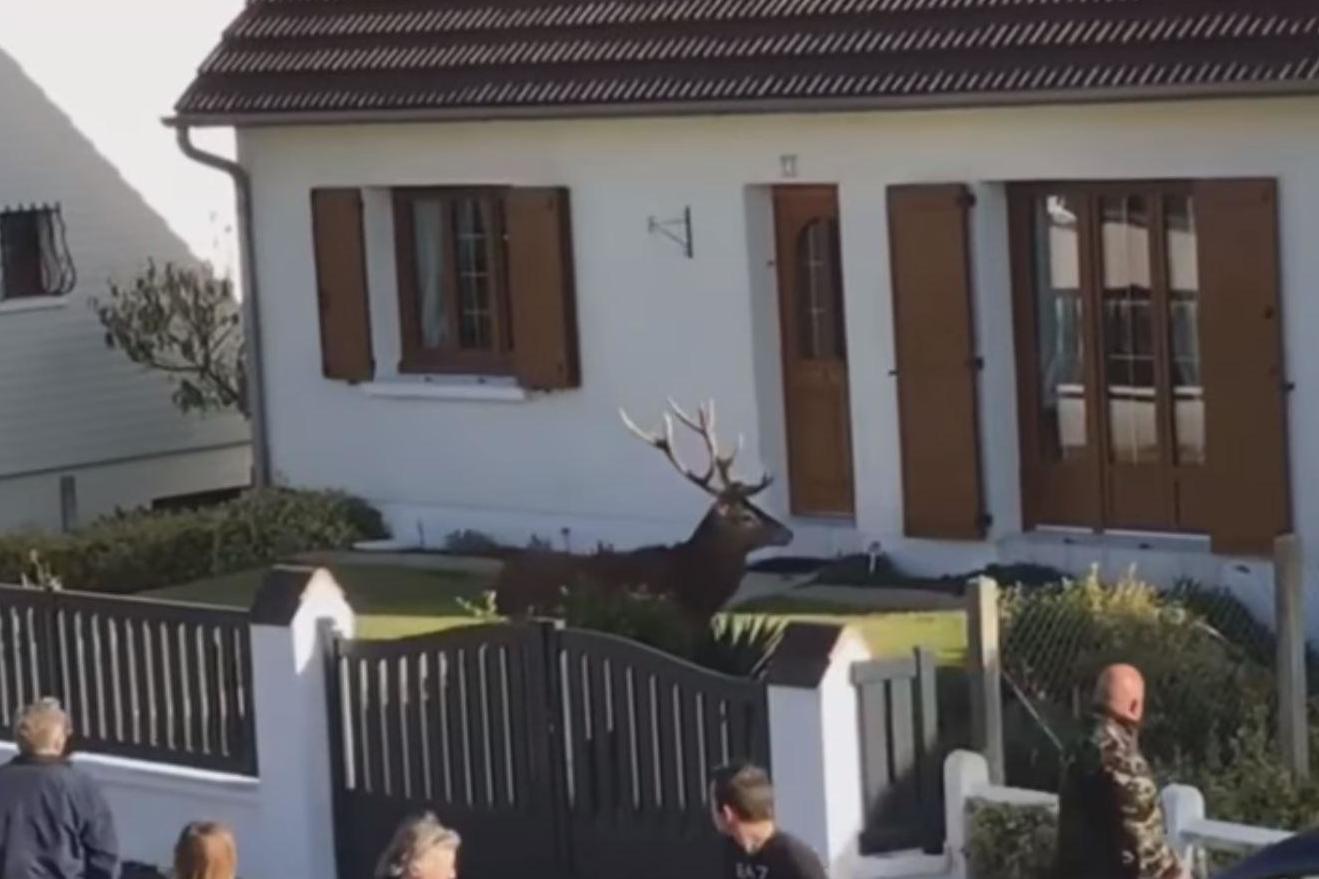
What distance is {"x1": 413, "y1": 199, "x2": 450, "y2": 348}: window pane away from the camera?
23.5 metres

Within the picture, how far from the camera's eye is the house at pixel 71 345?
26703 mm

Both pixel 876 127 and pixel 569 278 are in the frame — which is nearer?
pixel 876 127

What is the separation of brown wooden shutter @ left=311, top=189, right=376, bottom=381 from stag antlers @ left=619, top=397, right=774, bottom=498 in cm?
256

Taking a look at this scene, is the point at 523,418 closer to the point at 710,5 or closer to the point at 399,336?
the point at 399,336

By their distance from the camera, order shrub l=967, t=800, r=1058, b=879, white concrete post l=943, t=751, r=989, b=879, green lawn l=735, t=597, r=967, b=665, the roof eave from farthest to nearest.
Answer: the roof eave < green lawn l=735, t=597, r=967, b=665 < white concrete post l=943, t=751, r=989, b=879 < shrub l=967, t=800, r=1058, b=879

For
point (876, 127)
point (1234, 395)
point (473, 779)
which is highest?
point (876, 127)

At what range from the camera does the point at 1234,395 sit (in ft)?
61.3

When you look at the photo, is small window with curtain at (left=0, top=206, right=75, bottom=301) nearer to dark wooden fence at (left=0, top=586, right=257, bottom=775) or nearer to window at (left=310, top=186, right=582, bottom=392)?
window at (left=310, top=186, right=582, bottom=392)

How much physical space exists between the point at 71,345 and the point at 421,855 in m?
18.2

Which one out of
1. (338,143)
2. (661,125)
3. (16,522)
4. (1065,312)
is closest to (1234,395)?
(1065,312)

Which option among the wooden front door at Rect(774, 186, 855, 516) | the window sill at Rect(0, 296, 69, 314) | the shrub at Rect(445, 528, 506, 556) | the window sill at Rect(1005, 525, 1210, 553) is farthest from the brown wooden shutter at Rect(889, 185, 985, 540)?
the window sill at Rect(0, 296, 69, 314)

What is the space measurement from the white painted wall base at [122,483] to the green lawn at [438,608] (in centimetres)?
406

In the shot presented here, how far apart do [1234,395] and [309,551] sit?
7138 millimetres

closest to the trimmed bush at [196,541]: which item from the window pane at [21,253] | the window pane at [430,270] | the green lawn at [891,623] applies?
the window pane at [430,270]
